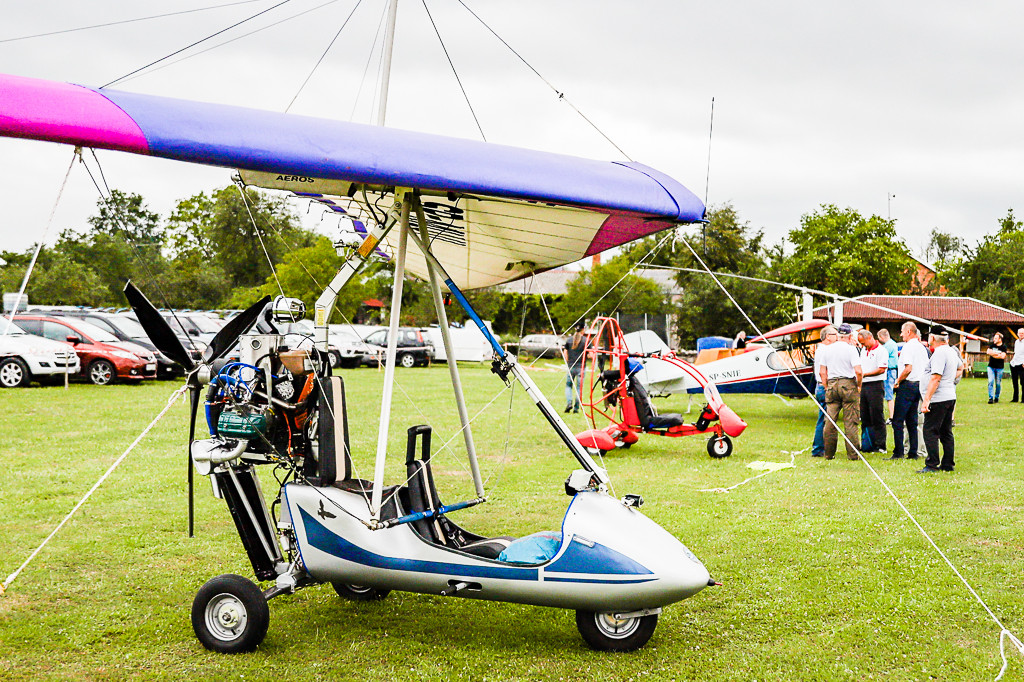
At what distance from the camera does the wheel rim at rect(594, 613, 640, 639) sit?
4.40 meters

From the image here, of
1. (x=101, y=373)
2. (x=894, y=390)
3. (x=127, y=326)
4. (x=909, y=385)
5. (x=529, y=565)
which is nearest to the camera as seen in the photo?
(x=529, y=565)

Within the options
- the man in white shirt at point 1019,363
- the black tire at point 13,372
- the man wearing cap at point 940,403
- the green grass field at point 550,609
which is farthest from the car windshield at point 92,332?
the man in white shirt at point 1019,363

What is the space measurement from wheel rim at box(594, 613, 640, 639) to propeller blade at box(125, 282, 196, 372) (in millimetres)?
2517

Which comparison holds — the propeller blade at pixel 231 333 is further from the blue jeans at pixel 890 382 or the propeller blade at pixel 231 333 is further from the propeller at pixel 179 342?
the blue jeans at pixel 890 382

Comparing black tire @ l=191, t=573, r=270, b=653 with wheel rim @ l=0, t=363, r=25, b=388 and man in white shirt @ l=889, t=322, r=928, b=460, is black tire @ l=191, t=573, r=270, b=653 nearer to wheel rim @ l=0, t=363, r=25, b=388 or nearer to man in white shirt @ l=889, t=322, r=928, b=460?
man in white shirt @ l=889, t=322, r=928, b=460

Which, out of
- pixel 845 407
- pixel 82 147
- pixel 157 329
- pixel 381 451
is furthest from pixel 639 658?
pixel 845 407

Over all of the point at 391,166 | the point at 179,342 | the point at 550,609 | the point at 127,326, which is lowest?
the point at 550,609

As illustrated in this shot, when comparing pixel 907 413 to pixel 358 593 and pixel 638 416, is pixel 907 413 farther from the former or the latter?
pixel 358 593

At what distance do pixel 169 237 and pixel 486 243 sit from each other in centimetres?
4890

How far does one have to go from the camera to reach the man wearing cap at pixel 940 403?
927cm

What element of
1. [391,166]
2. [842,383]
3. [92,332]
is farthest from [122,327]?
[391,166]

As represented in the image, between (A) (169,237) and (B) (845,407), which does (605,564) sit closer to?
(B) (845,407)

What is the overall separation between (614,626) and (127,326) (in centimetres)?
1906

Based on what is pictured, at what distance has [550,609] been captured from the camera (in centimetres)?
511
